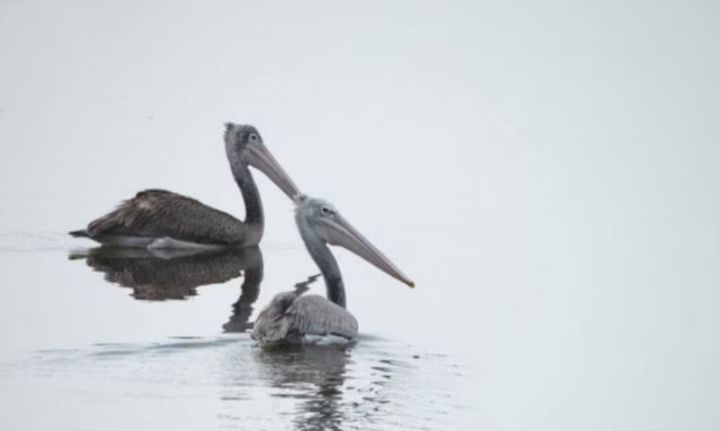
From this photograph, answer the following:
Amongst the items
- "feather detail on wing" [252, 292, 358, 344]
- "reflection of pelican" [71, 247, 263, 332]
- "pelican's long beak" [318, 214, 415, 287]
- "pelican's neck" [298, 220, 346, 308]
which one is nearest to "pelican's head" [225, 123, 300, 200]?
"reflection of pelican" [71, 247, 263, 332]

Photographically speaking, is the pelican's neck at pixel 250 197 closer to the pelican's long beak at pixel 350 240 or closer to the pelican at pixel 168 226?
the pelican at pixel 168 226

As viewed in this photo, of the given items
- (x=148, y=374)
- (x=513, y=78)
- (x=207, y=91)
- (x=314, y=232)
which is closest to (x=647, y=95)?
(x=513, y=78)

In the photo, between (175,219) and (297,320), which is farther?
(175,219)

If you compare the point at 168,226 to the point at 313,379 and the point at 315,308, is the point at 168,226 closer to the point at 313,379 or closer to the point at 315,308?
the point at 315,308

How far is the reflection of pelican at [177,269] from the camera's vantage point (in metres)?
10.8

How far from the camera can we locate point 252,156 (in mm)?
13367

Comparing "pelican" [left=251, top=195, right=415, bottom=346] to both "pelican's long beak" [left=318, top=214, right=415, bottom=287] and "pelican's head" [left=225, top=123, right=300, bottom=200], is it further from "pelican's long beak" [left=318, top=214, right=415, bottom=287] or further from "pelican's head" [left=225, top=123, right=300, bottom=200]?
"pelican's head" [left=225, top=123, right=300, bottom=200]

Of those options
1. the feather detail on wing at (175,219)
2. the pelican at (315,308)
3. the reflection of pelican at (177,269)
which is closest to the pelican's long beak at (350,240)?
the pelican at (315,308)

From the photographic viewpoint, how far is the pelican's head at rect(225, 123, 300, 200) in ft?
43.8

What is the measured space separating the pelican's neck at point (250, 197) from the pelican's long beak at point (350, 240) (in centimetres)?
266

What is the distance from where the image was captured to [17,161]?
14.9m

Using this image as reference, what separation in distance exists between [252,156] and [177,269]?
6.05 ft

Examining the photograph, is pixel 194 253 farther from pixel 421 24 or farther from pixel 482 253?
pixel 421 24

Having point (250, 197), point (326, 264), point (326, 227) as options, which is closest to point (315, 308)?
point (326, 264)
